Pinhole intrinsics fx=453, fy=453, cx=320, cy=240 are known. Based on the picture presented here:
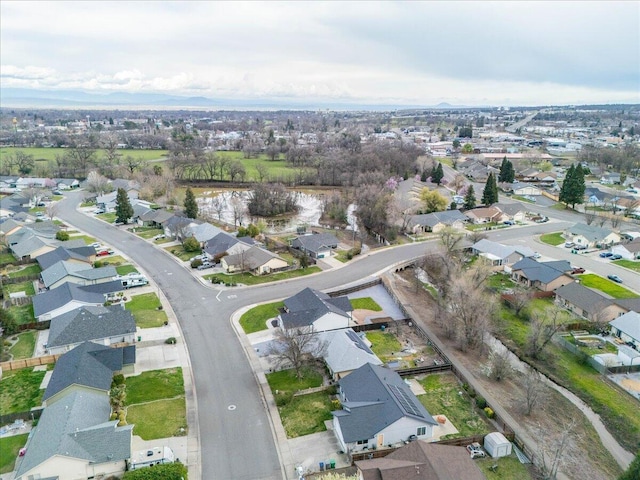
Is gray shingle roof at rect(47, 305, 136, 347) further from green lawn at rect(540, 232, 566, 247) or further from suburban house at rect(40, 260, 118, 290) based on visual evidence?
green lawn at rect(540, 232, 566, 247)


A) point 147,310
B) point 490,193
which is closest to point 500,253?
point 490,193

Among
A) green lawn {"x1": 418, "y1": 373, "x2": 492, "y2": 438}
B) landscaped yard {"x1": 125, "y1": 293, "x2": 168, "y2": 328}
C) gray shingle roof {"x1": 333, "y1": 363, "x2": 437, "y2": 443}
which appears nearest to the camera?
gray shingle roof {"x1": 333, "y1": 363, "x2": 437, "y2": 443}

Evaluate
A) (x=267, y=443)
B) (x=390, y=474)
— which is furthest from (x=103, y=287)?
(x=390, y=474)

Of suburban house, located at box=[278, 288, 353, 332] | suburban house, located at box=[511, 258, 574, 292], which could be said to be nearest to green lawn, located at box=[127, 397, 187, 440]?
suburban house, located at box=[278, 288, 353, 332]

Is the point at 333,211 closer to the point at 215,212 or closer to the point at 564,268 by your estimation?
the point at 215,212

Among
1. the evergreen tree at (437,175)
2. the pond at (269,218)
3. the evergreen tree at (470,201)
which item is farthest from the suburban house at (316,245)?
the evergreen tree at (437,175)
